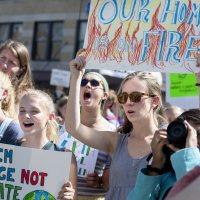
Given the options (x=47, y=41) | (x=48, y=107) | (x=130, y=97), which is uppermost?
(x=47, y=41)

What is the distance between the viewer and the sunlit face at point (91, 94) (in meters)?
3.75

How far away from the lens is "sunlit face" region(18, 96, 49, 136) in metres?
3.01

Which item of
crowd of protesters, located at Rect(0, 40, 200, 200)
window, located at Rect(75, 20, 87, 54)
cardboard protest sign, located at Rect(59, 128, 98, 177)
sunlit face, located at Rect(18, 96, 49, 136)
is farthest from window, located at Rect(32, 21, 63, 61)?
sunlit face, located at Rect(18, 96, 49, 136)

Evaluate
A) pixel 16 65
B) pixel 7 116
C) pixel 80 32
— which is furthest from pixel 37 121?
pixel 80 32

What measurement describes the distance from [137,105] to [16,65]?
1.29 m

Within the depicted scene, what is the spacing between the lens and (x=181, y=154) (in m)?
2.02

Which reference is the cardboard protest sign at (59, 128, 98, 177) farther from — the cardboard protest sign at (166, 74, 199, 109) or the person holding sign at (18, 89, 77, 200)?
the cardboard protest sign at (166, 74, 199, 109)

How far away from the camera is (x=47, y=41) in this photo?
21.5 m

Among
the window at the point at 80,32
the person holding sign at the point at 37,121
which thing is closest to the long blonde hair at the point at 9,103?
the person holding sign at the point at 37,121

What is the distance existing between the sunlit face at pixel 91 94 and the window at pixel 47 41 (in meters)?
17.2

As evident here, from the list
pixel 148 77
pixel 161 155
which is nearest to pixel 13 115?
pixel 148 77

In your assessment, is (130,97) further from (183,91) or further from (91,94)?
(183,91)

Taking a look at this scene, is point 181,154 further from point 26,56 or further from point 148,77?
point 26,56

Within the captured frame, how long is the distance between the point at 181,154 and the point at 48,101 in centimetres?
133
